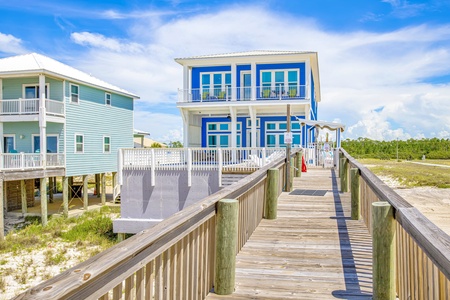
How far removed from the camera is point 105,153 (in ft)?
90.0

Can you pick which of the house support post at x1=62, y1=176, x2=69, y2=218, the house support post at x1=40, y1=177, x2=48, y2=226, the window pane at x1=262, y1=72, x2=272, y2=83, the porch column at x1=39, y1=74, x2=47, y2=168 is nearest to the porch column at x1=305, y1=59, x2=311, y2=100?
the window pane at x1=262, y1=72, x2=272, y2=83

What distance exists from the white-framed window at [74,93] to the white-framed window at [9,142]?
439 cm

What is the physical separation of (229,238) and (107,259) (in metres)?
2.18

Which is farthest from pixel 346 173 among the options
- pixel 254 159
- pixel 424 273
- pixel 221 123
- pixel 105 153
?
pixel 105 153

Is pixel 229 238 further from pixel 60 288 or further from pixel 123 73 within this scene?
pixel 123 73

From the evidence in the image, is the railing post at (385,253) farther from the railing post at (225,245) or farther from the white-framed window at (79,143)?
the white-framed window at (79,143)

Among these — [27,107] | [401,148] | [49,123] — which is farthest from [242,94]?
[401,148]

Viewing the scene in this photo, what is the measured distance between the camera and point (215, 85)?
80.8ft

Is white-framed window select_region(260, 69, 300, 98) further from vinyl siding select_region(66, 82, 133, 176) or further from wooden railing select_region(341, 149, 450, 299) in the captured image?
wooden railing select_region(341, 149, 450, 299)

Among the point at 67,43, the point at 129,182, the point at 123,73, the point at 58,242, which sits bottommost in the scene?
the point at 58,242

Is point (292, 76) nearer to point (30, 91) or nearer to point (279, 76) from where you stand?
point (279, 76)

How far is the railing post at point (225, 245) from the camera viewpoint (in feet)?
12.7

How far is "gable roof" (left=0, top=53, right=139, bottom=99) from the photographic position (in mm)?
21764

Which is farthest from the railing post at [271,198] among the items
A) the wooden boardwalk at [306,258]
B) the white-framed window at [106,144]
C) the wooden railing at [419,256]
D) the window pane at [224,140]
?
the white-framed window at [106,144]
